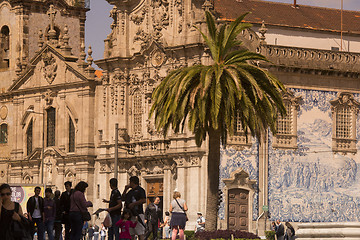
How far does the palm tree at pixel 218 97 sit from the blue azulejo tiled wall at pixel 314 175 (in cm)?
1404

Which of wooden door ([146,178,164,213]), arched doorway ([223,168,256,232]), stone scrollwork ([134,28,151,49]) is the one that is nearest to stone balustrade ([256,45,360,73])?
arched doorway ([223,168,256,232])

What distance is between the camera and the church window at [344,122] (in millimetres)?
60812

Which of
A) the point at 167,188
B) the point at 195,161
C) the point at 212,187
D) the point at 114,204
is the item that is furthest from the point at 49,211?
the point at 167,188

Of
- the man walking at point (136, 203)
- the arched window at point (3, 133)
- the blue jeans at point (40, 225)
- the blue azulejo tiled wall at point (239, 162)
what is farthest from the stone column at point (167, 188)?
the man walking at point (136, 203)

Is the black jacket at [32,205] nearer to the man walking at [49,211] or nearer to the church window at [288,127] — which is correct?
the man walking at [49,211]

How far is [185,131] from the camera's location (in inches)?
2403

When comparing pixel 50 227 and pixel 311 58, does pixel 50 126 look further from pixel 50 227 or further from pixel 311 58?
pixel 50 227

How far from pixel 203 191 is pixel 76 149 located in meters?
13.3

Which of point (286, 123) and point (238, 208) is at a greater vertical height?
point (286, 123)

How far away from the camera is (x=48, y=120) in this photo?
72.2 metres

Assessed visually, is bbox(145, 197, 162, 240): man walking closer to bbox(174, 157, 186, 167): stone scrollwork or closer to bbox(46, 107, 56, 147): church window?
bbox(174, 157, 186, 167): stone scrollwork

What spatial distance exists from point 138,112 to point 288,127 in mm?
11013

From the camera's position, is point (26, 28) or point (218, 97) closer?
point (218, 97)

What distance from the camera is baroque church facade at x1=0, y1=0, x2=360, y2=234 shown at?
2330 inches
